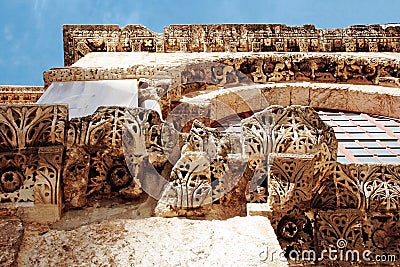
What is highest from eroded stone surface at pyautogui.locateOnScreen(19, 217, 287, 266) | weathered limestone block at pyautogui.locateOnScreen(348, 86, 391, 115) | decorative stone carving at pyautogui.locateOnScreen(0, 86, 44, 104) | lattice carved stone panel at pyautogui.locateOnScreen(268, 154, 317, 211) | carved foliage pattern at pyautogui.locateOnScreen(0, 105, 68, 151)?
decorative stone carving at pyautogui.locateOnScreen(0, 86, 44, 104)

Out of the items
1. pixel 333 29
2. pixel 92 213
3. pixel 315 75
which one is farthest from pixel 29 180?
pixel 333 29

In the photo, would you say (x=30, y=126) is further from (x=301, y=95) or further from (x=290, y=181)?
(x=301, y=95)

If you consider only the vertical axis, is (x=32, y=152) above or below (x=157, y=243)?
above

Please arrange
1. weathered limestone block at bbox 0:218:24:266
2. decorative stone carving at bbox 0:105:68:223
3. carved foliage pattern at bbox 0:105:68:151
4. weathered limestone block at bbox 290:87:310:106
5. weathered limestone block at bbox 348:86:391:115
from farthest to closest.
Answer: weathered limestone block at bbox 290:87:310:106
weathered limestone block at bbox 348:86:391:115
carved foliage pattern at bbox 0:105:68:151
decorative stone carving at bbox 0:105:68:223
weathered limestone block at bbox 0:218:24:266

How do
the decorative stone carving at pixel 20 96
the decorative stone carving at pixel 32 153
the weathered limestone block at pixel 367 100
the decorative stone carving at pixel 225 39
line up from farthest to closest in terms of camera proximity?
the decorative stone carving at pixel 20 96 < the decorative stone carving at pixel 225 39 < the weathered limestone block at pixel 367 100 < the decorative stone carving at pixel 32 153

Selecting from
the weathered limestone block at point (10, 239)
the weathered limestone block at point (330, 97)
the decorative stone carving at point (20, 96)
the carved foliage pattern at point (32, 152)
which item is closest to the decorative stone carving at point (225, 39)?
the decorative stone carving at point (20, 96)

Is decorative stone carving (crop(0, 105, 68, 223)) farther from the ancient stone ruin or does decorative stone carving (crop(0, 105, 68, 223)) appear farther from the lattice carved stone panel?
the lattice carved stone panel

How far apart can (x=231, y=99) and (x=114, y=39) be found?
2765 mm

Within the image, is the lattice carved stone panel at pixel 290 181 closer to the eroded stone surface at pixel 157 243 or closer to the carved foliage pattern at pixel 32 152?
the eroded stone surface at pixel 157 243

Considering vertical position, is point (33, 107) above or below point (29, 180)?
above

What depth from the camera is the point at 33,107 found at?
3090mm

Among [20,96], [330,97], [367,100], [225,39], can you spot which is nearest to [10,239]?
[330,97]

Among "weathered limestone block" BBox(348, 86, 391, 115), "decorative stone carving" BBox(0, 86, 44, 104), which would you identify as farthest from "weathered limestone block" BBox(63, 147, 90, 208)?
"decorative stone carving" BBox(0, 86, 44, 104)

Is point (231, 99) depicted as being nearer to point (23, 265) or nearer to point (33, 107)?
point (33, 107)
